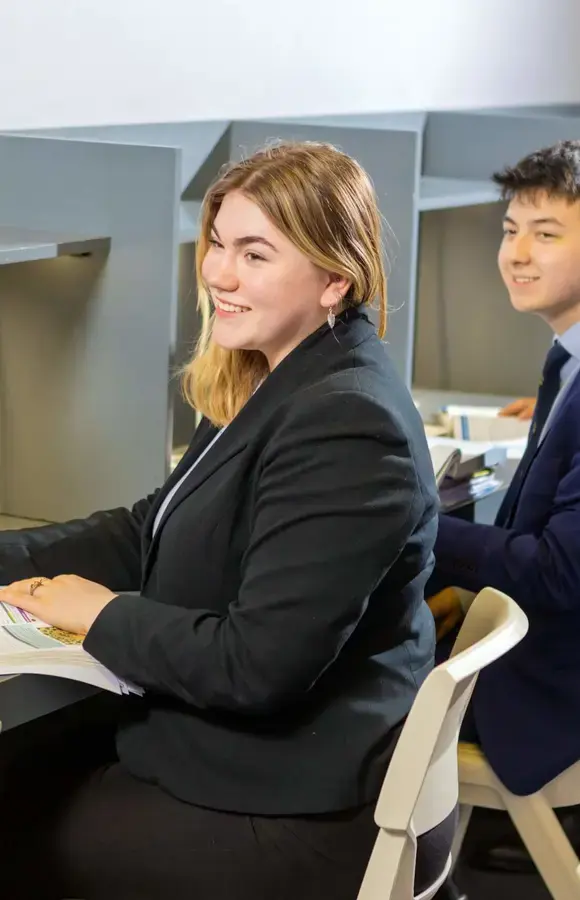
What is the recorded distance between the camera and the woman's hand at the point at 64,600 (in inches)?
53.4

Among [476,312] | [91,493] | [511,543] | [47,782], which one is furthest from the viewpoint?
[476,312]

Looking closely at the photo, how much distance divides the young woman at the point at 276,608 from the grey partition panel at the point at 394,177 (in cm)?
100

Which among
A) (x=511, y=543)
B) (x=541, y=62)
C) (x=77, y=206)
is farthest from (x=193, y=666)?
(x=541, y=62)

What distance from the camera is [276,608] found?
4.07 ft

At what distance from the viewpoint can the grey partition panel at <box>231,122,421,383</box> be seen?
2377 millimetres

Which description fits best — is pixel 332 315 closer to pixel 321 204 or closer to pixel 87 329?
pixel 321 204

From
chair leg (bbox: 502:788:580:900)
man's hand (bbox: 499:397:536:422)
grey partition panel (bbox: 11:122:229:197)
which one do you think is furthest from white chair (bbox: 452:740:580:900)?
grey partition panel (bbox: 11:122:229:197)

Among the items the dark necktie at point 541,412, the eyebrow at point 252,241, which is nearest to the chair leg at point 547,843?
the dark necktie at point 541,412

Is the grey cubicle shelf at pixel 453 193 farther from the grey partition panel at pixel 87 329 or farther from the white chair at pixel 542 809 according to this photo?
the white chair at pixel 542 809

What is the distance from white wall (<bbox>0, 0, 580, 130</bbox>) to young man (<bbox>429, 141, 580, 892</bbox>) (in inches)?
33.8

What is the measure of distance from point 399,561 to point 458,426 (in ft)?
4.42

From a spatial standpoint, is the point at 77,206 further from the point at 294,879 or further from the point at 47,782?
the point at 294,879

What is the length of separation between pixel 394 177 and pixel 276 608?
53.0 inches

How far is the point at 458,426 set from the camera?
263cm
